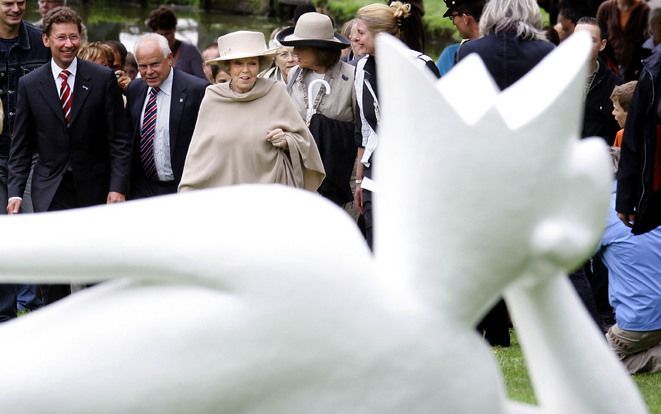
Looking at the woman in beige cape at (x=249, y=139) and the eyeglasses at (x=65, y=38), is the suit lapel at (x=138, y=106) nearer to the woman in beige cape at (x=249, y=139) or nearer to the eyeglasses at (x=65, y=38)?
the eyeglasses at (x=65, y=38)

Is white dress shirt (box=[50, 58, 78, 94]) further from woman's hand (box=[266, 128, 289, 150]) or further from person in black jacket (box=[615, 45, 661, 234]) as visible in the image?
person in black jacket (box=[615, 45, 661, 234])

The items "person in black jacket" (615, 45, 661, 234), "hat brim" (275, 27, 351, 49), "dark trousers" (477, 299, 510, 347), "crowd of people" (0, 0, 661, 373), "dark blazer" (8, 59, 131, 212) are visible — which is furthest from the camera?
"hat brim" (275, 27, 351, 49)

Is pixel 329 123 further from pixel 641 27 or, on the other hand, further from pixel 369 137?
pixel 641 27

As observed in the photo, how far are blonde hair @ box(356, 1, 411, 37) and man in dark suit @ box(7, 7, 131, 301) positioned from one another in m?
1.67

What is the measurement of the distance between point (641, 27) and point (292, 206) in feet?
30.5

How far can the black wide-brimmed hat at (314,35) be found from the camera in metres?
9.52

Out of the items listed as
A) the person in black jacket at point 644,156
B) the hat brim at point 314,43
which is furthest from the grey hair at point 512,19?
the hat brim at point 314,43

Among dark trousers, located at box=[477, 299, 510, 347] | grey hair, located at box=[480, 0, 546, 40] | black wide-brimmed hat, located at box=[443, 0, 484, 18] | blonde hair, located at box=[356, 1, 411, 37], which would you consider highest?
grey hair, located at box=[480, 0, 546, 40]

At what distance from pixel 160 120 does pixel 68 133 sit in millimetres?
577

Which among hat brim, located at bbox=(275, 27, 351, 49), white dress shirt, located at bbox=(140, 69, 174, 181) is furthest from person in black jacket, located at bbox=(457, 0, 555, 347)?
white dress shirt, located at bbox=(140, 69, 174, 181)

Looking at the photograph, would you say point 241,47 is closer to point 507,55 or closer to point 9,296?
point 507,55

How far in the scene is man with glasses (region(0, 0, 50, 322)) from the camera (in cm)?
938

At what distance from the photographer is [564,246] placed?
4320 millimetres

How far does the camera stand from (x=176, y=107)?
29.9 feet
